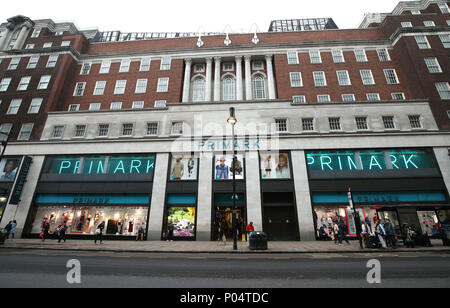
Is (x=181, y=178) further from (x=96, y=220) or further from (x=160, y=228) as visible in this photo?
(x=96, y=220)

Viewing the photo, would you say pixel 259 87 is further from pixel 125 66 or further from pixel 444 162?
pixel 444 162

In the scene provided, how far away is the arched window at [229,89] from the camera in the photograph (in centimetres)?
3072

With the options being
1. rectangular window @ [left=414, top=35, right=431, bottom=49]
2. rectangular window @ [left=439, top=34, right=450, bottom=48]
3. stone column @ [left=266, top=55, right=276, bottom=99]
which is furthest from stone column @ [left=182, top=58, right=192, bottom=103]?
rectangular window @ [left=439, top=34, right=450, bottom=48]

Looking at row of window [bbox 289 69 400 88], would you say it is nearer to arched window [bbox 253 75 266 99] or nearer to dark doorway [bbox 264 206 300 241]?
arched window [bbox 253 75 266 99]

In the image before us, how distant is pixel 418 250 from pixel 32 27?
5992cm

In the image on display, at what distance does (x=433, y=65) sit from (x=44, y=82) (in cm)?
5374

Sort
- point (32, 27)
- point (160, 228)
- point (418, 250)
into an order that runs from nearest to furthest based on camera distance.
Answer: point (418, 250), point (160, 228), point (32, 27)

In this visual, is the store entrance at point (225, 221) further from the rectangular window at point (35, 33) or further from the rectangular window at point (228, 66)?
the rectangular window at point (35, 33)

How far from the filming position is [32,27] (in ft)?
119

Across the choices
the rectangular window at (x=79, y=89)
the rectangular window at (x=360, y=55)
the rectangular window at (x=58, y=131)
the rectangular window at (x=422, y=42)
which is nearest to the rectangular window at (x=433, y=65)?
the rectangular window at (x=422, y=42)

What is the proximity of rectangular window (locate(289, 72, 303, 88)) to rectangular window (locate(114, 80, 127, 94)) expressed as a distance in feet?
81.3

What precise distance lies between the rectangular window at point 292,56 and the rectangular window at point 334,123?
1196 centimetres

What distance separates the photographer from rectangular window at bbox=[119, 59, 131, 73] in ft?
105

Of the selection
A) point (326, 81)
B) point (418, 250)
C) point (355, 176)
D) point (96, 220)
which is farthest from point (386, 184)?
point (96, 220)
